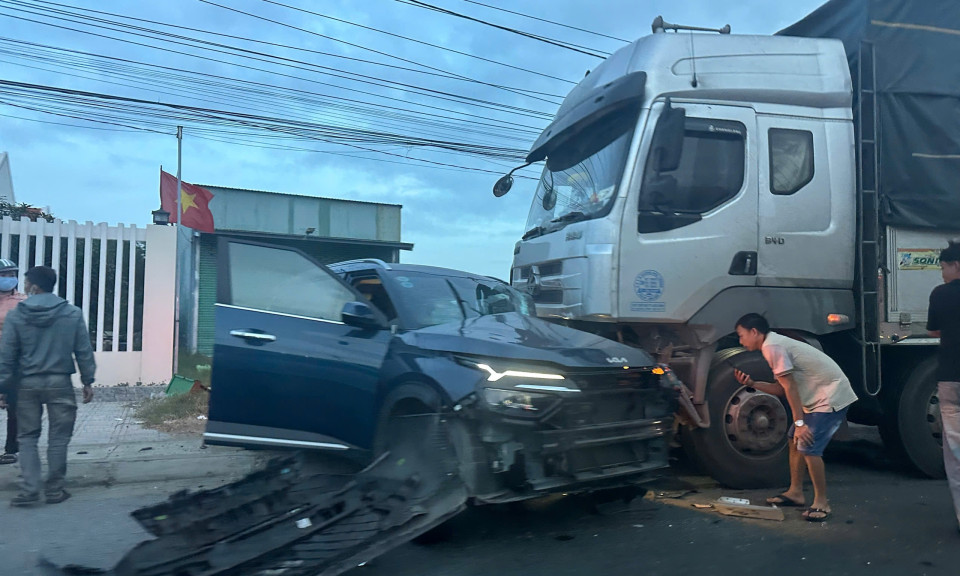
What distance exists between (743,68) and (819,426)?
292 centimetres

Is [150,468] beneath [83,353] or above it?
beneath

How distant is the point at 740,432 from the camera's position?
5.48 metres

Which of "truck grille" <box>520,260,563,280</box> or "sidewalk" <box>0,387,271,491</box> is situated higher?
"truck grille" <box>520,260,563,280</box>

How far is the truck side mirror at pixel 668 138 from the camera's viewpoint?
5391 mm

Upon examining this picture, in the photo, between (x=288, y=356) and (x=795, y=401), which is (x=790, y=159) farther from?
(x=288, y=356)

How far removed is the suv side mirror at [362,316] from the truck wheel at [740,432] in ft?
8.56

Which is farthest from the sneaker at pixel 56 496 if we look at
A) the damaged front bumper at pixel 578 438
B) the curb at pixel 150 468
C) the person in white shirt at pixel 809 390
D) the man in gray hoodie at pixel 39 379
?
the person in white shirt at pixel 809 390

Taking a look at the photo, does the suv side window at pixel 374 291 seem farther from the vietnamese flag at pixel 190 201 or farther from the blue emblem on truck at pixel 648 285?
the vietnamese flag at pixel 190 201

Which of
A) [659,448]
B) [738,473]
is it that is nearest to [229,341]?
[659,448]

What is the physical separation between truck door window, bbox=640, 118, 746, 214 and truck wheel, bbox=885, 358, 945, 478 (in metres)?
2.44

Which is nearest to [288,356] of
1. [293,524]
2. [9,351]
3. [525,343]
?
[293,524]

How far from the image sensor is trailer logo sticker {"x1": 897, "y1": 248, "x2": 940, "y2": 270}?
5.93m

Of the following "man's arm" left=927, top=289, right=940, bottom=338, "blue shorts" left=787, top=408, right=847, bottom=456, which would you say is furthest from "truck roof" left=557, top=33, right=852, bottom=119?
"blue shorts" left=787, top=408, right=847, bottom=456

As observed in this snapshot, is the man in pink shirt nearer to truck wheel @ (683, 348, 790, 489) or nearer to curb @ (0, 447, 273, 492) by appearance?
curb @ (0, 447, 273, 492)
